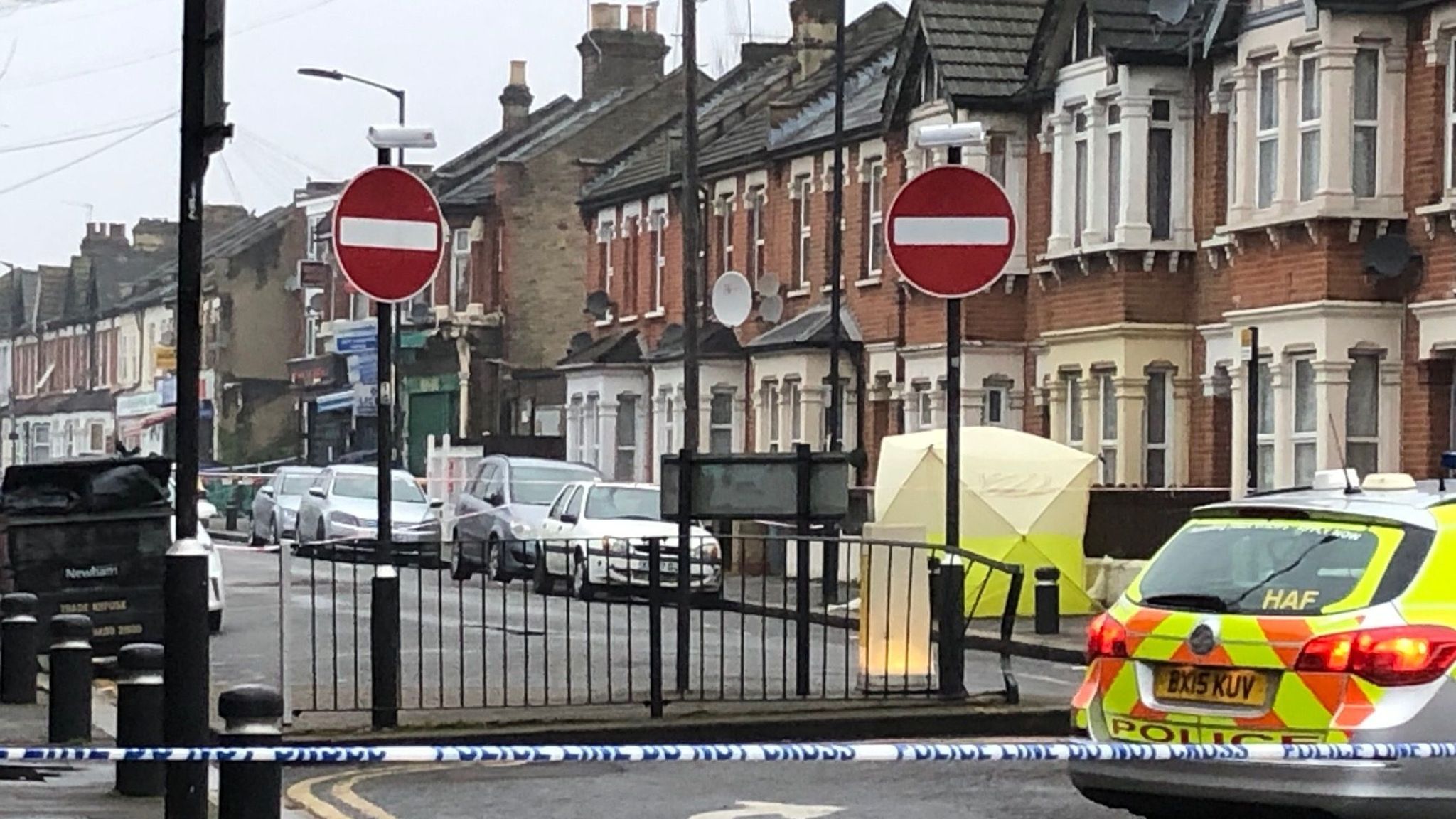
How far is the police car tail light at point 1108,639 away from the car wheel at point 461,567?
23.0 ft

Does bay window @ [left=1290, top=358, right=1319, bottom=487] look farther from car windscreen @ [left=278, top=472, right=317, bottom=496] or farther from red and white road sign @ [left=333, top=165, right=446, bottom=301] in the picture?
car windscreen @ [left=278, top=472, right=317, bottom=496]

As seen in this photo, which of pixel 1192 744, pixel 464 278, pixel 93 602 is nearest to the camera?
pixel 1192 744

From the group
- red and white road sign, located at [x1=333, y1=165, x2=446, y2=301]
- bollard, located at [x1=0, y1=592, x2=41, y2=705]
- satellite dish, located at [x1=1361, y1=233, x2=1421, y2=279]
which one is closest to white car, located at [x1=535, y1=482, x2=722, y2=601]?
red and white road sign, located at [x1=333, y1=165, x2=446, y2=301]

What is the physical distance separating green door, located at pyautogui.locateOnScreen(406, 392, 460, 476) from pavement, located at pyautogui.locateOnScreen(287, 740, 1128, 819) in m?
56.3

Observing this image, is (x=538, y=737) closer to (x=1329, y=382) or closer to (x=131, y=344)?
(x=1329, y=382)

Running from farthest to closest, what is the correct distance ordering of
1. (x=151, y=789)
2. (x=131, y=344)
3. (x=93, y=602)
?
(x=131, y=344) < (x=93, y=602) < (x=151, y=789)

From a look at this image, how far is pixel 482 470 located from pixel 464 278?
92.8 ft

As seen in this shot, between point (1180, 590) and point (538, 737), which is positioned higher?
point (1180, 590)

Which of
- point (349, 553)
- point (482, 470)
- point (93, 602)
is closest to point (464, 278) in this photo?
point (482, 470)

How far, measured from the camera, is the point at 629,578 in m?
18.5

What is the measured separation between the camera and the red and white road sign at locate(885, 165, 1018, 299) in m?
15.8

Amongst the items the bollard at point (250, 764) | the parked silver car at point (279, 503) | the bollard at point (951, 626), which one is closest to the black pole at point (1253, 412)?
the bollard at point (951, 626)

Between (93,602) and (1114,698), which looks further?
(93,602)

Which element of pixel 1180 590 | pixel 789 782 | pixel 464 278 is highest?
pixel 464 278
